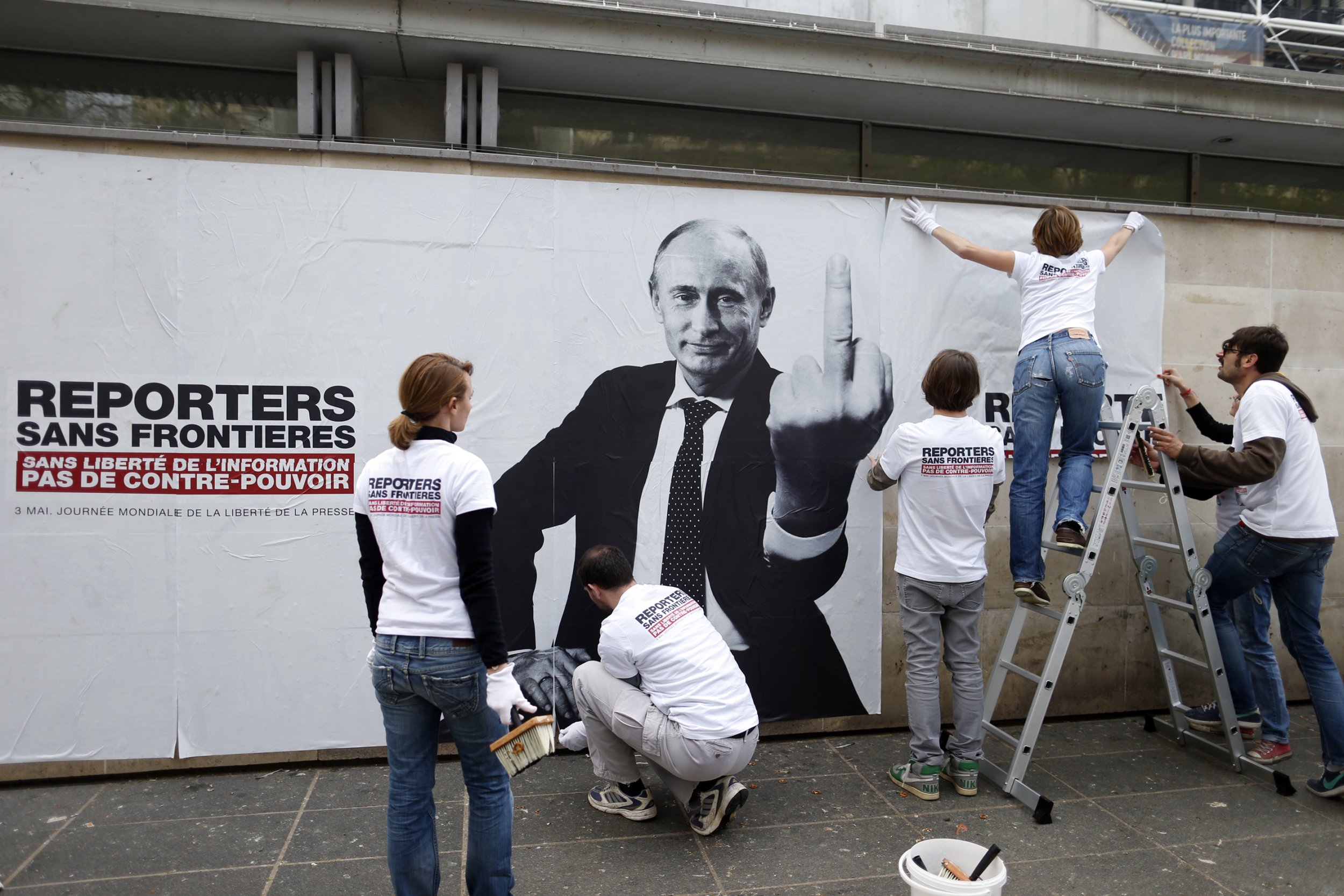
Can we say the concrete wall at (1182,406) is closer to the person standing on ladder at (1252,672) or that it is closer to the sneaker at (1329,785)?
the person standing on ladder at (1252,672)

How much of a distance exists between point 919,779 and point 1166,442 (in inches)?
77.5

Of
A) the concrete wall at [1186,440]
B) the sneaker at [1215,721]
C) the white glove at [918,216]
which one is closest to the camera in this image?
the sneaker at [1215,721]

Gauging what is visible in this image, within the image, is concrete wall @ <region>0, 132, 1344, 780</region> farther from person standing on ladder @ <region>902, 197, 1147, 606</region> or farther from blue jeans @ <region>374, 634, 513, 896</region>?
blue jeans @ <region>374, 634, 513, 896</region>

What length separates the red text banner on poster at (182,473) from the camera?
370cm

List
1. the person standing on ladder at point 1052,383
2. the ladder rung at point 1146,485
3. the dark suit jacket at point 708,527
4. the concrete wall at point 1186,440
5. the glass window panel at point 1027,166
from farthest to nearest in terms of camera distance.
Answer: the glass window panel at point 1027,166
the concrete wall at point 1186,440
the dark suit jacket at point 708,527
the ladder rung at point 1146,485
the person standing on ladder at point 1052,383

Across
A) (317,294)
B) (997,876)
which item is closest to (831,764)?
(997,876)

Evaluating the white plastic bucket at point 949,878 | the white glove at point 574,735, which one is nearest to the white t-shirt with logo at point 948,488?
the white plastic bucket at point 949,878

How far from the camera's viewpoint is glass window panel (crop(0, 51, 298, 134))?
204 inches

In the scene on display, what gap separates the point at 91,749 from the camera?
12.3 feet

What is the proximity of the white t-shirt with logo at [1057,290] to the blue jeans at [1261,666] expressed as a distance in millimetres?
1538

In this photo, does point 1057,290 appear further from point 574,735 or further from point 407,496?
point 407,496

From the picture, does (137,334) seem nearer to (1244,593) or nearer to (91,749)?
(91,749)

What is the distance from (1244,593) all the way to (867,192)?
9.12ft

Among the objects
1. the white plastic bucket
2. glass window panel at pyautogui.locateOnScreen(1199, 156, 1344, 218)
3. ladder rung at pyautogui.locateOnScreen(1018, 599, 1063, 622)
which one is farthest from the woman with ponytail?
glass window panel at pyautogui.locateOnScreen(1199, 156, 1344, 218)
